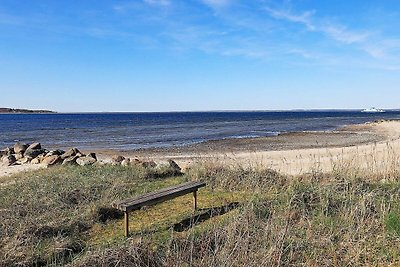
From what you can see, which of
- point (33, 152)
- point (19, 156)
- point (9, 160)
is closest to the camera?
point (9, 160)

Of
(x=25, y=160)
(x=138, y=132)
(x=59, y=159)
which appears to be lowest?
(x=138, y=132)

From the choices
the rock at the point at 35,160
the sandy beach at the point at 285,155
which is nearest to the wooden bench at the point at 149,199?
the sandy beach at the point at 285,155

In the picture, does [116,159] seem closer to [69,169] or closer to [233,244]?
[69,169]

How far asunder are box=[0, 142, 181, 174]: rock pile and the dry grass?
2.75m

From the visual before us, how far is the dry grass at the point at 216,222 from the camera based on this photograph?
192 inches

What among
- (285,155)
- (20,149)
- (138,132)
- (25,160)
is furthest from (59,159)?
(138,132)

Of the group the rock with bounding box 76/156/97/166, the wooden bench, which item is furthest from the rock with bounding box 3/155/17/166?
the wooden bench

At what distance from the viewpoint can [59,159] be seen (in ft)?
52.0

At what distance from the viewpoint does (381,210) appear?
6223 mm

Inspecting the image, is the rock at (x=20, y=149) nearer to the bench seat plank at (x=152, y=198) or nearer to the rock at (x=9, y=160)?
the rock at (x=9, y=160)

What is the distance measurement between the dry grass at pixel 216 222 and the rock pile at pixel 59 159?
275cm

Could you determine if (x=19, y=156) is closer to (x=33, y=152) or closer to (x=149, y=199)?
(x=33, y=152)

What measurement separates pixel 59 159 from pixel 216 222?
11.0 m

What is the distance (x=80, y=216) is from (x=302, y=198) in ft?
14.0
